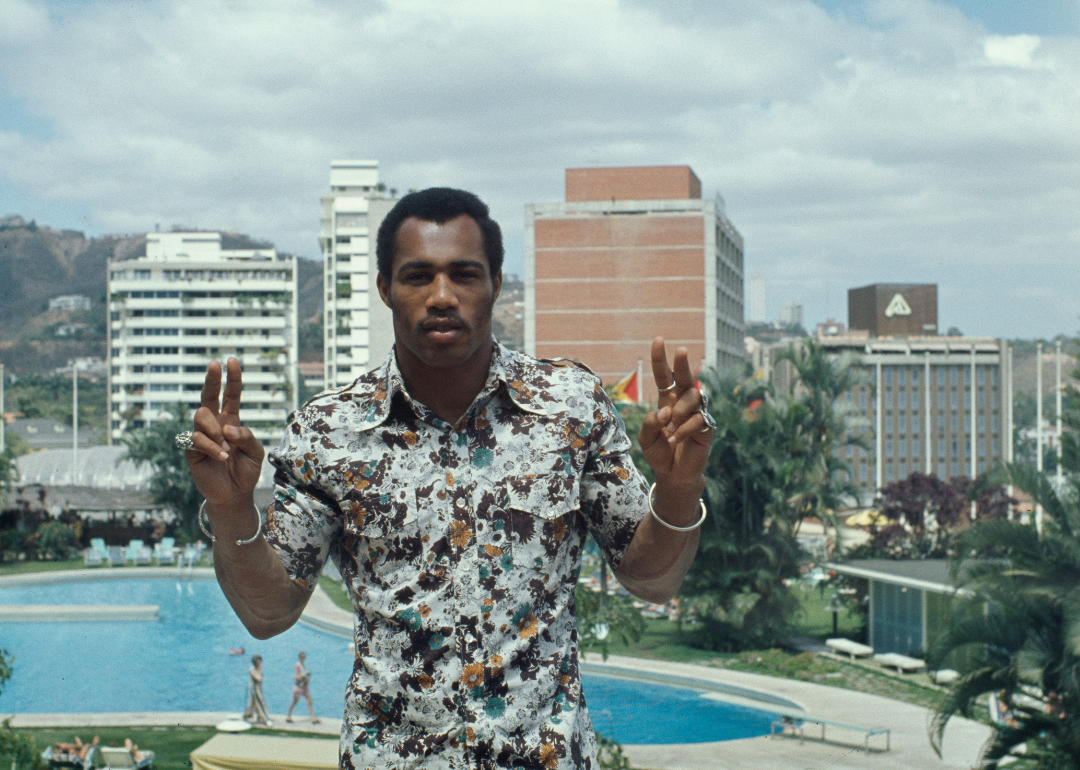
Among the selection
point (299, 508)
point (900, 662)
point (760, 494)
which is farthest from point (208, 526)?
point (760, 494)

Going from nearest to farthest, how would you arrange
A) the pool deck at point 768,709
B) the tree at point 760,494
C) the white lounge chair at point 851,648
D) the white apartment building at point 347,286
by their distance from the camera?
the pool deck at point 768,709, the white lounge chair at point 851,648, the tree at point 760,494, the white apartment building at point 347,286

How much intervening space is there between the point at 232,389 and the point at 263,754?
8553 mm

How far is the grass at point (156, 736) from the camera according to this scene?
13.2m

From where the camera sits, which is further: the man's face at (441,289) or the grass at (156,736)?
the grass at (156,736)

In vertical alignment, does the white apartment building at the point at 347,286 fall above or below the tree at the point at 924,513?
above

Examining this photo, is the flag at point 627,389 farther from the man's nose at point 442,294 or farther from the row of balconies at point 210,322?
the row of balconies at point 210,322

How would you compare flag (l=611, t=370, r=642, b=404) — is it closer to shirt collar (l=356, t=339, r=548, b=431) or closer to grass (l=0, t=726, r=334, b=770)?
grass (l=0, t=726, r=334, b=770)

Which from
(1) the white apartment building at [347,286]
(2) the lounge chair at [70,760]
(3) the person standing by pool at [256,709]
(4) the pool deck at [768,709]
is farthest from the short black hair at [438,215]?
(1) the white apartment building at [347,286]

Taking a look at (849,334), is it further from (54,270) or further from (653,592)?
(54,270)

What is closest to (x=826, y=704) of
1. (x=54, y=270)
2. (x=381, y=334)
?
(x=381, y=334)

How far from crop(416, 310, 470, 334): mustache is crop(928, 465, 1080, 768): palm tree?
858 cm

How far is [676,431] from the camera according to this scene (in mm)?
1962

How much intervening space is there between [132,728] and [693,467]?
14470 millimetres

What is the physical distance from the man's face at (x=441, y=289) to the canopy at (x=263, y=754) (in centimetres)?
697
